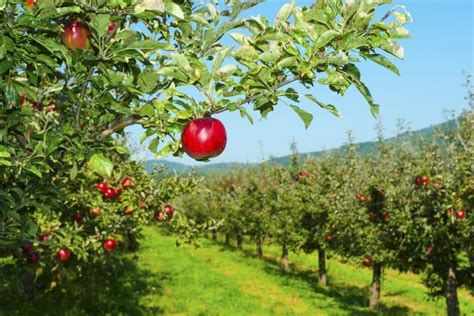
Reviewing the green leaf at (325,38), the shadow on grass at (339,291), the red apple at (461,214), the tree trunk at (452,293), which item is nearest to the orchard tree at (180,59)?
the green leaf at (325,38)

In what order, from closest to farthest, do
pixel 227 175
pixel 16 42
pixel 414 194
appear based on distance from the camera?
pixel 16 42
pixel 414 194
pixel 227 175

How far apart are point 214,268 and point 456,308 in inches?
533

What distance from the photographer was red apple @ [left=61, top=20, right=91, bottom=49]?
7.93 feet

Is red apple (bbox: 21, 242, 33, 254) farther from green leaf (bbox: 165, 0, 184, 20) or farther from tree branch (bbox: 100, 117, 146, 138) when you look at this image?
green leaf (bbox: 165, 0, 184, 20)

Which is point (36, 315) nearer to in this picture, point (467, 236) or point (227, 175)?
point (467, 236)

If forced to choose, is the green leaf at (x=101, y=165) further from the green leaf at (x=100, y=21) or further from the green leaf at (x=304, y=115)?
the green leaf at (x=304, y=115)

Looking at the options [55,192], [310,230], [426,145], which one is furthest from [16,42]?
[310,230]

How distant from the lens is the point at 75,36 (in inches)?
95.3

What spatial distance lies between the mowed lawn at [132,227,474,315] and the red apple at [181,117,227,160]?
36.3ft

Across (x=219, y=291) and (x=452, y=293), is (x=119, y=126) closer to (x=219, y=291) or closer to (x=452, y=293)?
(x=452, y=293)

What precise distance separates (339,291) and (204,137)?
1944cm

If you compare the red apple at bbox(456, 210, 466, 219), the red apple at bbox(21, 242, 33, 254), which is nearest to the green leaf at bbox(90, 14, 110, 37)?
the red apple at bbox(21, 242, 33, 254)

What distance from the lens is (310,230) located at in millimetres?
21672

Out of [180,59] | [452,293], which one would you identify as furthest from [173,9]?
[452,293]
